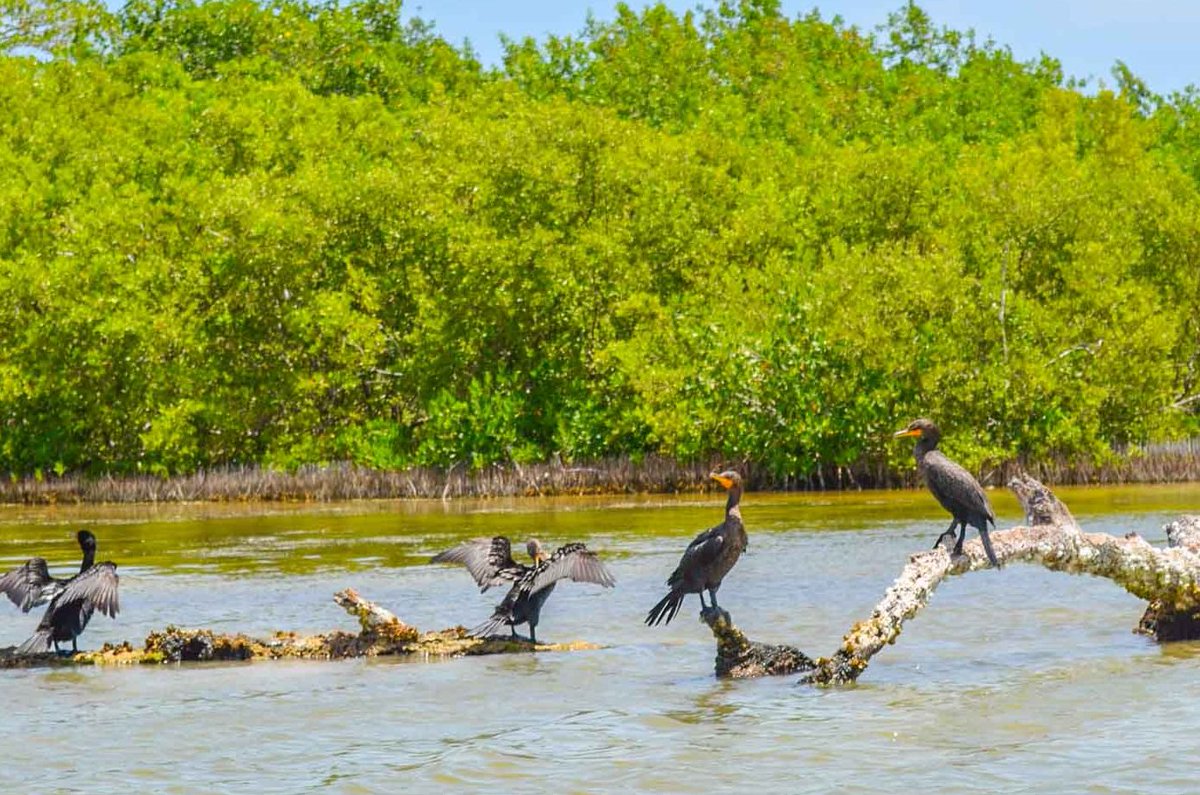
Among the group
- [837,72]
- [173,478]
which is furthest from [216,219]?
[837,72]

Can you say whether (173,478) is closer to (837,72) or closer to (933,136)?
(933,136)

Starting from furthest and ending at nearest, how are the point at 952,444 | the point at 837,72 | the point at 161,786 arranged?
1. the point at 837,72
2. the point at 952,444
3. the point at 161,786

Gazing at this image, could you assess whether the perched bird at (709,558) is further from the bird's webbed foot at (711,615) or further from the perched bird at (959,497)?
the perched bird at (959,497)

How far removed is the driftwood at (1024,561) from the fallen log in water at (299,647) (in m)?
2.44

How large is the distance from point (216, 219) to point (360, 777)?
4176cm

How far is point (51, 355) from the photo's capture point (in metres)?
50.2

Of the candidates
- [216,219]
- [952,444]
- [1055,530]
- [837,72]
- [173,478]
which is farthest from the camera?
[837,72]

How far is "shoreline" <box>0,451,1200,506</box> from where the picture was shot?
140ft

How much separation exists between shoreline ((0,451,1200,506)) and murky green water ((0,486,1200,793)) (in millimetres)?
19531

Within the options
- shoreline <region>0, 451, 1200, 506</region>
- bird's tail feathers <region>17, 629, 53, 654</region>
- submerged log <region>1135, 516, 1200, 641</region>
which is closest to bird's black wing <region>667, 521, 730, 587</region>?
submerged log <region>1135, 516, 1200, 641</region>

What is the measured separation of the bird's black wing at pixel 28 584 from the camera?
1619 centimetres

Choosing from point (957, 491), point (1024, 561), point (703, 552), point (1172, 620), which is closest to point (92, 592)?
point (703, 552)

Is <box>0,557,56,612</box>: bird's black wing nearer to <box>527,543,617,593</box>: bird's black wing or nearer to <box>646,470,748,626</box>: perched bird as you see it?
<box>527,543,617,593</box>: bird's black wing

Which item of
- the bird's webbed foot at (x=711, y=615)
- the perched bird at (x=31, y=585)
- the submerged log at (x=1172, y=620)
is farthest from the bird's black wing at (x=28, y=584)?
the submerged log at (x=1172, y=620)
